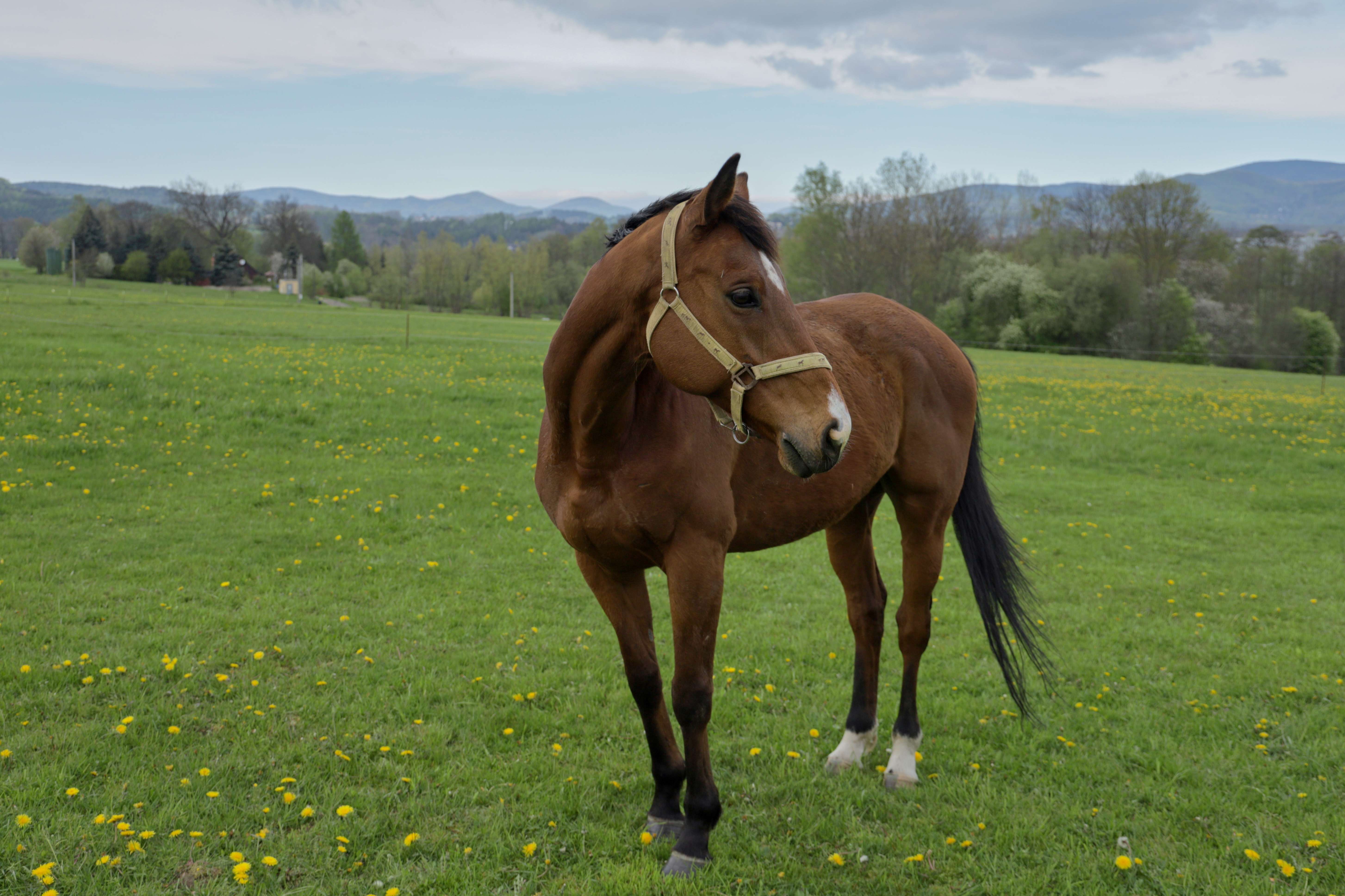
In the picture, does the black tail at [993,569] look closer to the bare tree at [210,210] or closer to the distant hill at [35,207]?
the bare tree at [210,210]

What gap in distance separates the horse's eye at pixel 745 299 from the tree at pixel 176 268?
266ft

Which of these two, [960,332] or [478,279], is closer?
[960,332]

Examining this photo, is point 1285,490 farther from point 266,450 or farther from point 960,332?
point 960,332

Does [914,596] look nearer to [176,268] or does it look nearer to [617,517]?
[617,517]

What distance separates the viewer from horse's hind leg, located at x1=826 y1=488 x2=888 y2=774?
452 centimetres

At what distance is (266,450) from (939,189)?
55926 mm

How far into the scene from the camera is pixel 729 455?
3.36m

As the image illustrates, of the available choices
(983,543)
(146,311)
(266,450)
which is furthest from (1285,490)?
(146,311)

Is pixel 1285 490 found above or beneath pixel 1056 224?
beneath

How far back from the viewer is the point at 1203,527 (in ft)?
33.4

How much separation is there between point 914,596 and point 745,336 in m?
2.46

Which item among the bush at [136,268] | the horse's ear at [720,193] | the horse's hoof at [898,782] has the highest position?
the bush at [136,268]

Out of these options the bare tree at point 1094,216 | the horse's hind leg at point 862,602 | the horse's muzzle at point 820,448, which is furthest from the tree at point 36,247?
the horse's muzzle at point 820,448

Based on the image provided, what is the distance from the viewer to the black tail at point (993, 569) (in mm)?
4754
